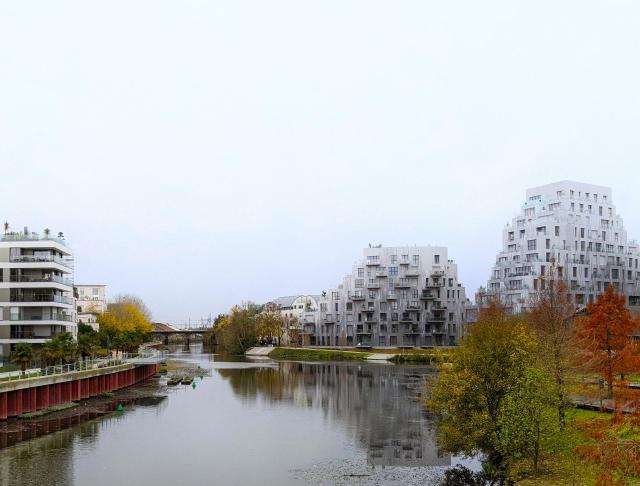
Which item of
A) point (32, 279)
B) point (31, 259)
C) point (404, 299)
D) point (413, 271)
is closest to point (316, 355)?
point (404, 299)

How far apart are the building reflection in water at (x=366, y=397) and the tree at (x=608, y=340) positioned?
523 inches

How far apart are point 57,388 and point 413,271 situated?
105196mm

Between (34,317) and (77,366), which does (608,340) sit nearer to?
(77,366)

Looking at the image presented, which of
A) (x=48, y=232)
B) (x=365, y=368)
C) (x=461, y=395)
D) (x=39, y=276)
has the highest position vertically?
(x=48, y=232)

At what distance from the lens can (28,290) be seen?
287 ft

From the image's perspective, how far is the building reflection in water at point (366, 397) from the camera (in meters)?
42.5

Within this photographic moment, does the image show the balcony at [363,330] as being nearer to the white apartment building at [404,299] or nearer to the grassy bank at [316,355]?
the white apartment building at [404,299]

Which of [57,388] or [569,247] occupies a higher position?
[569,247]

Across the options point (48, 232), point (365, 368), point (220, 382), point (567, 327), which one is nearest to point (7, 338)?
point (48, 232)

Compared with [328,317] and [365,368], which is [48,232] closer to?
[365,368]

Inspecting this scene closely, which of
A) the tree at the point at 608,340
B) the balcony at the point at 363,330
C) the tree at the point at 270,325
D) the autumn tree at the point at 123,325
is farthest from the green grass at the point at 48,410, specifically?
the tree at the point at 270,325

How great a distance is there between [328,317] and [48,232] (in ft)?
298

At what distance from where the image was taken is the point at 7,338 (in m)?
84.9

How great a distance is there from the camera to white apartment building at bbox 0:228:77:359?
85.6m
